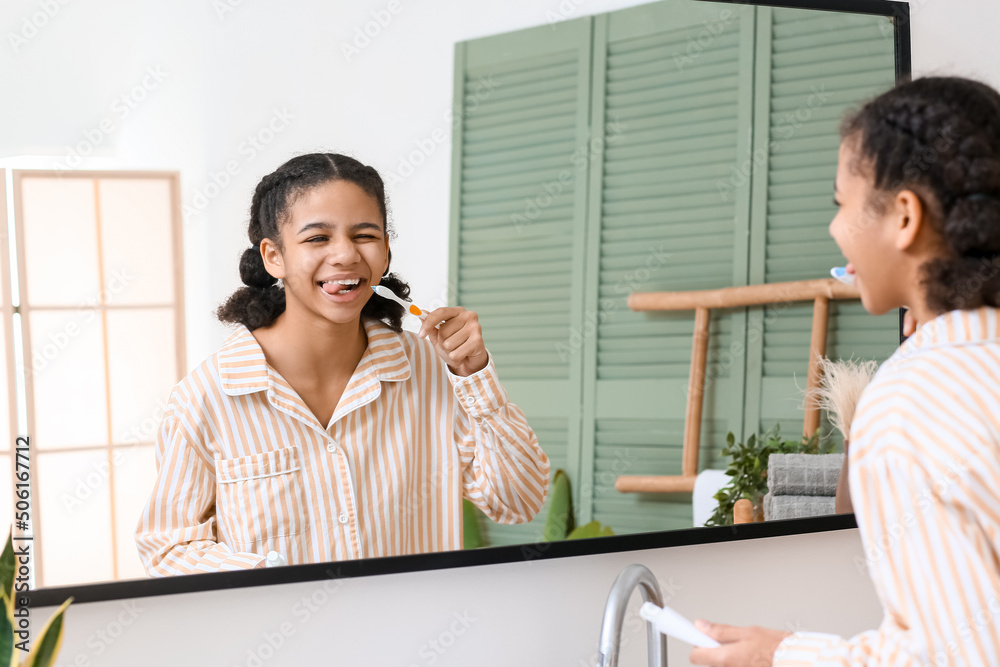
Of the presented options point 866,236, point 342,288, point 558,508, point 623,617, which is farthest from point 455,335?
point 866,236

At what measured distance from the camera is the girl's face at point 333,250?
913 mm

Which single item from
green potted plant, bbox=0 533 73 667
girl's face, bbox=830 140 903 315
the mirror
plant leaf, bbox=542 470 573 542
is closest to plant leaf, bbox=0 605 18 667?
green potted plant, bbox=0 533 73 667

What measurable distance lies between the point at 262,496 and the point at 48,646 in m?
0.23

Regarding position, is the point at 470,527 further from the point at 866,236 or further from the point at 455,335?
the point at 866,236

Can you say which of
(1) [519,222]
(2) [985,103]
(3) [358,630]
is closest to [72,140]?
(1) [519,222]

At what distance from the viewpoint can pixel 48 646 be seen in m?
0.78

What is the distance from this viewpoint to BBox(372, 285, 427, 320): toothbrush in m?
0.96

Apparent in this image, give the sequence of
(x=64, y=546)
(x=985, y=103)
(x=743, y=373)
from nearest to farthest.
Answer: (x=985, y=103) → (x=64, y=546) → (x=743, y=373)

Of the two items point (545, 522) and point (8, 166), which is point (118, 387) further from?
point (545, 522)

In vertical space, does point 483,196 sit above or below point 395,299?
above

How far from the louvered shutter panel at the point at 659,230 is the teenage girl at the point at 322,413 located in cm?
16

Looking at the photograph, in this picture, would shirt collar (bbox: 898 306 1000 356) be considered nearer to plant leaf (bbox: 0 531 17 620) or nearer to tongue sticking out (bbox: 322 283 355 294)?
tongue sticking out (bbox: 322 283 355 294)

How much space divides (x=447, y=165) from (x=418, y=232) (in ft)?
0.29

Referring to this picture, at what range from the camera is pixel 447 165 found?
39.1 inches
